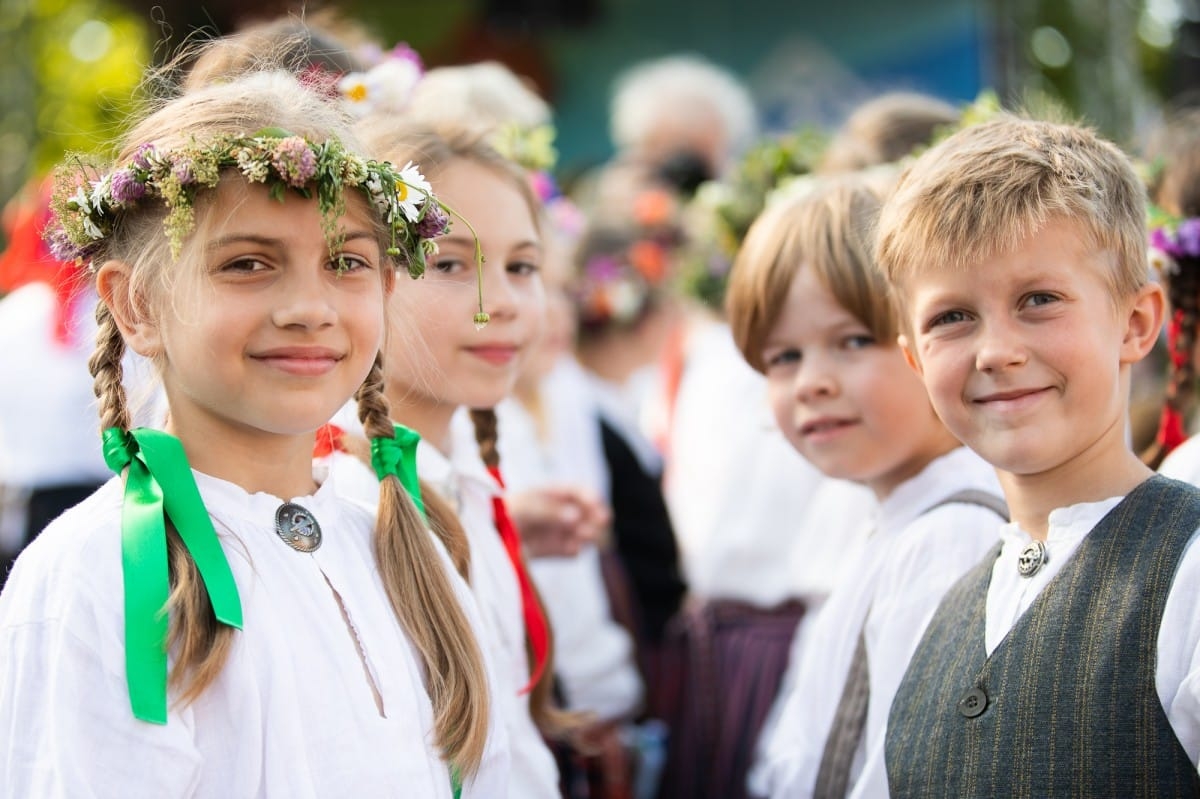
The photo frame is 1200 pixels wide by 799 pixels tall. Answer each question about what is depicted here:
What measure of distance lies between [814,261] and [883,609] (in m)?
0.70

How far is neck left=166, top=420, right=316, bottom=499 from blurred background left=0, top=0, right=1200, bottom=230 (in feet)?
17.7

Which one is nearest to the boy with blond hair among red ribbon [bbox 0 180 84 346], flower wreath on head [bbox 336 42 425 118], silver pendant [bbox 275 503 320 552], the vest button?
the vest button

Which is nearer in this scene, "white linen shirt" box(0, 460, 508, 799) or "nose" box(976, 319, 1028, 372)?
"white linen shirt" box(0, 460, 508, 799)

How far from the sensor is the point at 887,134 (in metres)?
3.67

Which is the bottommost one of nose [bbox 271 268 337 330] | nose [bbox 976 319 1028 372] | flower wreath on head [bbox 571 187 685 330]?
nose [bbox 976 319 1028 372]

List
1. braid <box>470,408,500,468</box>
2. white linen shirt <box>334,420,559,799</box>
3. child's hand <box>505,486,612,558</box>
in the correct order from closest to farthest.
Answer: white linen shirt <box>334,420,559,799</box> < braid <box>470,408,500,468</box> < child's hand <box>505,486,612,558</box>

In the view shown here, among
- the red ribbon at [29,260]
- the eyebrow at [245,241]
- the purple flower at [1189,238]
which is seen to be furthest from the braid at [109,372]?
the red ribbon at [29,260]

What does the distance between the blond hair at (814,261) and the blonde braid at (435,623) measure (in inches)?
35.3

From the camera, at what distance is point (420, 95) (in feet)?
10.3

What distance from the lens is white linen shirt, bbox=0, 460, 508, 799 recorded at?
5.37ft

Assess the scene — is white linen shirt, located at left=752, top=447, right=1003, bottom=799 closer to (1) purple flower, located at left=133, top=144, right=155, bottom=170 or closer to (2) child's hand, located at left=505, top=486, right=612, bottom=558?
(2) child's hand, located at left=505, top=486, right=612, bottom=558

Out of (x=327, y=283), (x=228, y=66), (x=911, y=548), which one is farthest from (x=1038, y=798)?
(x=228, y=66)

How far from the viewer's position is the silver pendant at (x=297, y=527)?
1.94m

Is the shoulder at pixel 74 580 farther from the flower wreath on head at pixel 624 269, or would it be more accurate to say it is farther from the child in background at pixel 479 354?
the flower wreath on head at pixel 624 269
